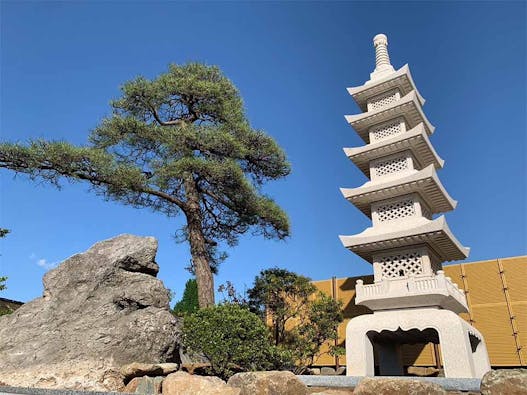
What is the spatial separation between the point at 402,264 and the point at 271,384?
6744 mm

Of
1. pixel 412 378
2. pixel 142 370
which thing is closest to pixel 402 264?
pixel 412 378

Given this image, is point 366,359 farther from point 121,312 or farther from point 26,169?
point 26,169

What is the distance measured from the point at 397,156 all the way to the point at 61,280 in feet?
29.8

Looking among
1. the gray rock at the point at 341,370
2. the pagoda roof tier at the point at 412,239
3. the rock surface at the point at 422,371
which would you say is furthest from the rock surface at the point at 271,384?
the gray rock at the point at 341,370

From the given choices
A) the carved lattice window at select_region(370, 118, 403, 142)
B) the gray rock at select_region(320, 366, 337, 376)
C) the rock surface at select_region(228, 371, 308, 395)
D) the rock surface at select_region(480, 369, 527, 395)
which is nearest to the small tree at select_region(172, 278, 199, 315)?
the gray rock at select_region(320, 366, 337, 376)

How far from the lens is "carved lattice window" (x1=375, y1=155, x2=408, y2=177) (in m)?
10.8

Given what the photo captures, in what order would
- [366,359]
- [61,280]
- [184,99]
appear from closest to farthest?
[61,280] → [366,359] → [184,99]

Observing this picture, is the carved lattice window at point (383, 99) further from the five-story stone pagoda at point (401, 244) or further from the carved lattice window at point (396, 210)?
the carved lattice window at point (396, 210)

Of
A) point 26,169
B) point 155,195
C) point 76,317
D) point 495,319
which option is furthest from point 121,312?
point 495,319

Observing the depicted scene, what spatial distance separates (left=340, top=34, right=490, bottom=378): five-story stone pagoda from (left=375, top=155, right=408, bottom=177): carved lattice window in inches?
1.1

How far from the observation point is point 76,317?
6602mm

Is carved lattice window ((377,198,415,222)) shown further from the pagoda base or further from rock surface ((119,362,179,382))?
rock surface ((119,362,179,382))

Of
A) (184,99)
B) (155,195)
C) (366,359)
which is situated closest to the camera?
(366,359)

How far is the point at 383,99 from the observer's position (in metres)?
12.2
